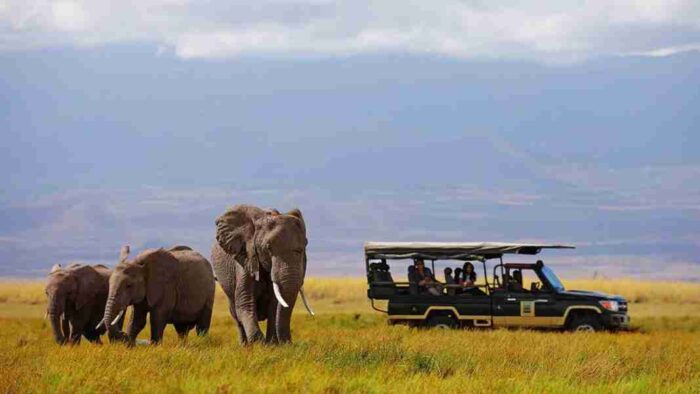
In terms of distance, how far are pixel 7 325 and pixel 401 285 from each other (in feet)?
38.4

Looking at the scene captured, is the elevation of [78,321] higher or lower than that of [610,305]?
higher

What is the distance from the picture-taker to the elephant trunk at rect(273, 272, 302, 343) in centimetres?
2244

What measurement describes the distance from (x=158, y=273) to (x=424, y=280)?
9.56 metres

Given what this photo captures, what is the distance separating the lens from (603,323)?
33469mm

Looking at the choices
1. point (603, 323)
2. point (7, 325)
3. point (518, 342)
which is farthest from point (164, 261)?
point (7, 325)

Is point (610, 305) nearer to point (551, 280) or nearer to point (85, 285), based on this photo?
point (551, 280)

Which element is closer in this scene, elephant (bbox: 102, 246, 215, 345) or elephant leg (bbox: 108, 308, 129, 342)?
elephant leg (bbox: 108, 308, 129, 342)

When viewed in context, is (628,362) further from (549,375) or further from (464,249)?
(464,249)

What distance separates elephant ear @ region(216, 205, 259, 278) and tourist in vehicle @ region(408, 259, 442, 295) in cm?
1058

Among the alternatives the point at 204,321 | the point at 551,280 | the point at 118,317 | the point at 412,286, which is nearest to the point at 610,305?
the point at 551,280

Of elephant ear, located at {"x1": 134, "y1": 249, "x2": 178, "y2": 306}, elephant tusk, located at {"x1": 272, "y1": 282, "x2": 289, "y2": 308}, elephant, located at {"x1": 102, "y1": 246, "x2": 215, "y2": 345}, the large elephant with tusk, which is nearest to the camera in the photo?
elephant tusk, located at {"x1": 272, "y1": 282, "x2": 289, "y2": 308}

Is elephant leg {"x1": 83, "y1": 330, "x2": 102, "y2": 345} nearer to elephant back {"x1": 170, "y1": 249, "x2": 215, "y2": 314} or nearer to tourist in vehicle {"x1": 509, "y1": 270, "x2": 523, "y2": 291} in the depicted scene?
elephant back {"x1": 170, "y1": 249, "x2": 215, "y2": 314}

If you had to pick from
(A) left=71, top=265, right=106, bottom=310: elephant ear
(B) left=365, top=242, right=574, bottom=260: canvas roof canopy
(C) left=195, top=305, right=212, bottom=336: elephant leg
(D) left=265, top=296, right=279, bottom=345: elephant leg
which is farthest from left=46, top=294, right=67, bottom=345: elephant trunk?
(B) left=365, top=242, right=574, bottom=260: canvas roof canopy

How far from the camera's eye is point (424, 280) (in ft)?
112
